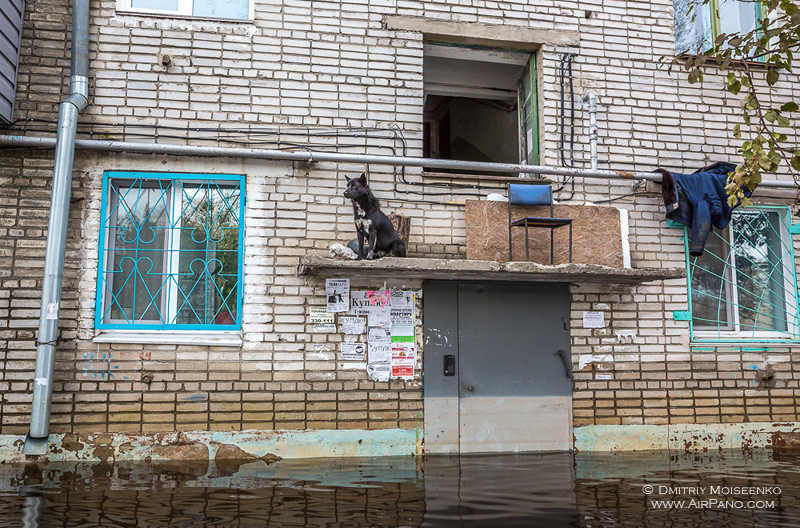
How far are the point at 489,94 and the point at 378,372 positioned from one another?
3827 millimetres

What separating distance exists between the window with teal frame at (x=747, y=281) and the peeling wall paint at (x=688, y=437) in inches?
36.3

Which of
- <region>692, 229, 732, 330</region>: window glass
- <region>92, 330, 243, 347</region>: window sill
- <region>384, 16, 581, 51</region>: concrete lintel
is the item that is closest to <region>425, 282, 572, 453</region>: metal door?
<region>692, 229, 732, 330</region>: window glass

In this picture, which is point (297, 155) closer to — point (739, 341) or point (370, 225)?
point (370, 225)

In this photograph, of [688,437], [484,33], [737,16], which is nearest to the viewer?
[688,437]

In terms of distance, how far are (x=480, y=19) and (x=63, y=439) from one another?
222 inches

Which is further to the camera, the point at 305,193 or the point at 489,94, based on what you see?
the point at 489,94

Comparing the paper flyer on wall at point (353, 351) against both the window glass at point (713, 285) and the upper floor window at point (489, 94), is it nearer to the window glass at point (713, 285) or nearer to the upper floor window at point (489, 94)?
the upper floor window at point (489, 94)

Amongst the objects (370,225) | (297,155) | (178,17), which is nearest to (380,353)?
(370,225)

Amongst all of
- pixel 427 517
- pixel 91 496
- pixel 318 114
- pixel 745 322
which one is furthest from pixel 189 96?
pixel 745 322

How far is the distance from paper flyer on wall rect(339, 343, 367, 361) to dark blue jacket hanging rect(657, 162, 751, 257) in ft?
11.2

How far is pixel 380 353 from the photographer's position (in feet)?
18.5

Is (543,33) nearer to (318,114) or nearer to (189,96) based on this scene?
(318,114)

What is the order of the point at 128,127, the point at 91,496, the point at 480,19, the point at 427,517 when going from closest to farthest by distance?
1. the point at 427,517
2. the point at 91,496
3. the point at 128,127
4. the point at 480,19

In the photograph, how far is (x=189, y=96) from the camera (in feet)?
18.7
